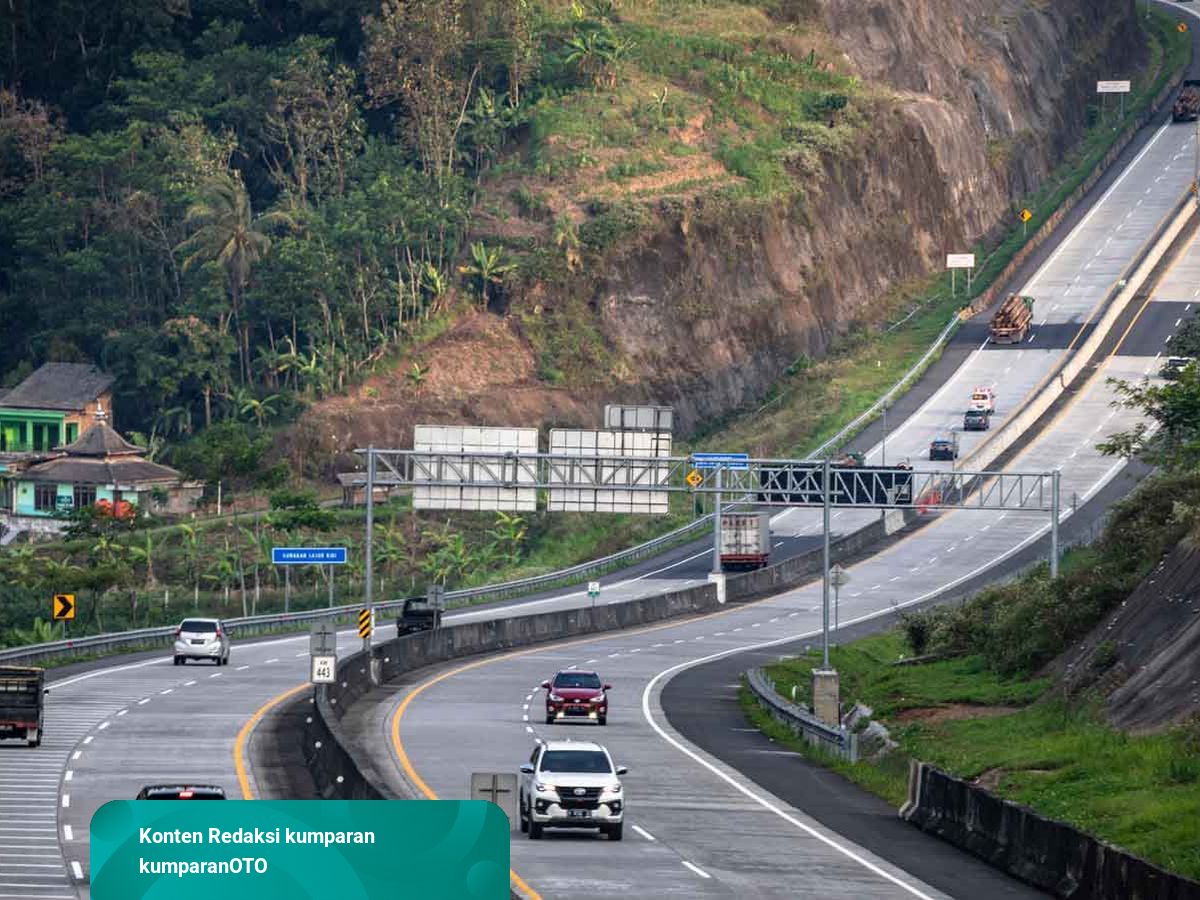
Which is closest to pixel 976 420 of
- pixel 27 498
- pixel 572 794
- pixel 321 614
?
pixel 321 614

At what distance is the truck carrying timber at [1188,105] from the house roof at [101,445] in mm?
93910

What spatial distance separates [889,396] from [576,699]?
7659cm

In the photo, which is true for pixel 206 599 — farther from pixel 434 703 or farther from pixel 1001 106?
pixel 1001 106

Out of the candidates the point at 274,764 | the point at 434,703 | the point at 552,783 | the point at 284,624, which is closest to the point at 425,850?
the point at 552,783

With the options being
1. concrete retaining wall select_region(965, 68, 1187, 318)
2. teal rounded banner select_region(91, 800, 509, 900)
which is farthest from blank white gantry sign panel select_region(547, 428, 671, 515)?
concrete retaining wall select_region(965, 68, 1187, 318)

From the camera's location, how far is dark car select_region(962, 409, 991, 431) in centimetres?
11706

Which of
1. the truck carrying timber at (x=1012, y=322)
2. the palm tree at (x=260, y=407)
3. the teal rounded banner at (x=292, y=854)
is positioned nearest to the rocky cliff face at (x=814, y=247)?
the palm tree at (x=260, y=407)

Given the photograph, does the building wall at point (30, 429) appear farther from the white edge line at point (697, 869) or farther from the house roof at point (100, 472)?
the white edge line at point (697, 869)

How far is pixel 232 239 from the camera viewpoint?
133 meters

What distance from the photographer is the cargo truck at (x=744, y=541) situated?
98.9 meters

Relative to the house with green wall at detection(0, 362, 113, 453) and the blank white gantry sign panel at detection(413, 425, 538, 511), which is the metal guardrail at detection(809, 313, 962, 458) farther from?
the house with green wall at detection(0, 362, 113, 453)

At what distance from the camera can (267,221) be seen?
138m

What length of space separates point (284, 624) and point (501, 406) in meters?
44.1

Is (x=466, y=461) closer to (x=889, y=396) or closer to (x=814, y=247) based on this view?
(x=889, y=396)
